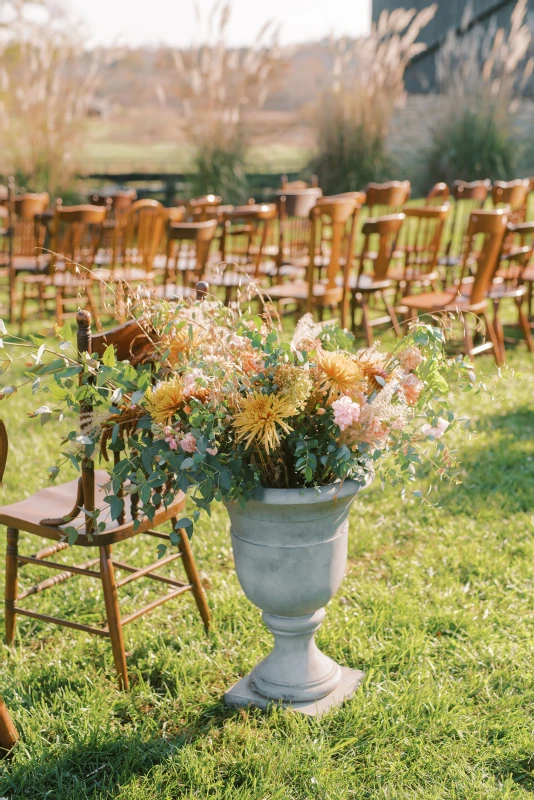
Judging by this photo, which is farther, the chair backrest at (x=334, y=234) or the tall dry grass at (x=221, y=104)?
the tall dry grass at (x=221, y=104)

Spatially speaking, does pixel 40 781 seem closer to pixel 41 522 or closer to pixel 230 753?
pixel 230 753

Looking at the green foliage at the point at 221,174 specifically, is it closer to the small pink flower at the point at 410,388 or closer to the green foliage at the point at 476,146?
the green foliage at the point at 476,146

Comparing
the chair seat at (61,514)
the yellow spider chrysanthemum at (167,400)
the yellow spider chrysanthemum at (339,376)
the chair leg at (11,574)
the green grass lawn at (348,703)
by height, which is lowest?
the green grass lawn at (348,703)

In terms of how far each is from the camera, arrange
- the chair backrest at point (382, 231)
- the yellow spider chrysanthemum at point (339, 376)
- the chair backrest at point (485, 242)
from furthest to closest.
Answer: the chair backrest at point (382, 231), the chair backrest at point (485, 242), the yellow spider chrysanthemum at point (339, 376)

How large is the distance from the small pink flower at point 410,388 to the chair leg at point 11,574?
44.1 inches

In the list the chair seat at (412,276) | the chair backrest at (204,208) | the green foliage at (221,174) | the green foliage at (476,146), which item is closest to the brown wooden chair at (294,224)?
the chair backrest at (204,208)

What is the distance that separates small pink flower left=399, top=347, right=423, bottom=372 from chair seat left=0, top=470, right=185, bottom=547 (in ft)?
2.40

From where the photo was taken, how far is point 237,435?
1.84 meters

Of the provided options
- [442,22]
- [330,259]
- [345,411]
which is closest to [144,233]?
[330,259]

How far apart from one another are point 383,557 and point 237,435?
137 centimetres

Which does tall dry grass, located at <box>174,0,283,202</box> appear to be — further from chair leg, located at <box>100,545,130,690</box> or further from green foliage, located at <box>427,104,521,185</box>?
chair leg, located at <box>100,545,130,690</box>

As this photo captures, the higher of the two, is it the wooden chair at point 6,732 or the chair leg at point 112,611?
the chair leg at point 112,611

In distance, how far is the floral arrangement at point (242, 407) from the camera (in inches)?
71.6

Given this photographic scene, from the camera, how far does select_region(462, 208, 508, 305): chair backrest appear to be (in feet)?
15.4
